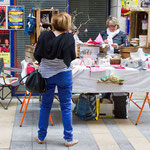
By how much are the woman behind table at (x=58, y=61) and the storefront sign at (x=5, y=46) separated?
8.47ft

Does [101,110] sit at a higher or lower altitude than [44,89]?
lower

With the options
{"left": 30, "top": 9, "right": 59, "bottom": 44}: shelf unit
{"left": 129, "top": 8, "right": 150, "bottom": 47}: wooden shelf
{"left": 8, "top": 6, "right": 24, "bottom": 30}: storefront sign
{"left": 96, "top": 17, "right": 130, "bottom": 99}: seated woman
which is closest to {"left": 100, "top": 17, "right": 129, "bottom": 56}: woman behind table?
{"left": 96, "top": 17, "right": 130, "bottom": 99}: seated woman

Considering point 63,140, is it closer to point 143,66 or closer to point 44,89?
point 44,89

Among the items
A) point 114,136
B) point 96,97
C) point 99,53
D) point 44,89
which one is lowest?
point 114,136

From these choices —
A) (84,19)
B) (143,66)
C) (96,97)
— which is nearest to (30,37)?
(84,19)

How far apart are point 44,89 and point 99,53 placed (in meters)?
1.68

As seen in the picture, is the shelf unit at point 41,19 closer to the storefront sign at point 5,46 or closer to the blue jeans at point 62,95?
the storefront sign at point 5,46

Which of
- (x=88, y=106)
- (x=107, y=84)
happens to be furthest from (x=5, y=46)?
(x=107, y=84)

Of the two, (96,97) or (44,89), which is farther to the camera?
(96,97)

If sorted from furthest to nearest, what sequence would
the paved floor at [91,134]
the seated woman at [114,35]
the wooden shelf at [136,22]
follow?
the seated woman at [114,35] → the wooden shelf at [136,22] → the paved floor at [91,134]

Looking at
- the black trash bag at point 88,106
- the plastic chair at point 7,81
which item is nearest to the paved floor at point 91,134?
the black trash bag at point 88,106

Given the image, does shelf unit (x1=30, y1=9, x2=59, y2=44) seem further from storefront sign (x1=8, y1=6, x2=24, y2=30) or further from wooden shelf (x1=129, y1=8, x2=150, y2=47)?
wooden shelf (x1=129, y1=8, x2=150, y2=47)

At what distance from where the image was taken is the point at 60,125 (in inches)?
195

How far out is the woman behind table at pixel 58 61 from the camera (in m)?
3.87
